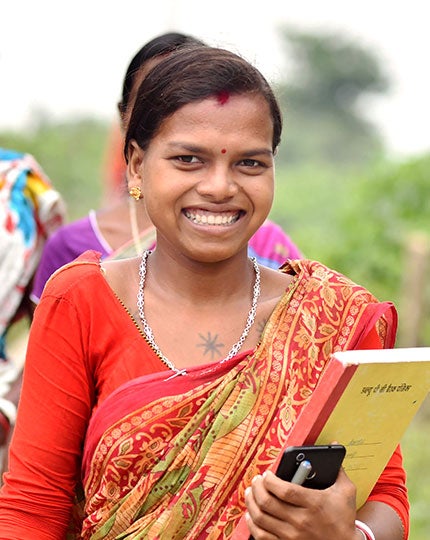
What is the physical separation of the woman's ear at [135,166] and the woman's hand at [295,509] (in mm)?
854

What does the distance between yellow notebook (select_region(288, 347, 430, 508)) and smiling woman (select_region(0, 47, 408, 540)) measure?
0.16m

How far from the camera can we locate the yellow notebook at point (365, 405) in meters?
2.48

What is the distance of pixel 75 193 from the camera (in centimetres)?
2052

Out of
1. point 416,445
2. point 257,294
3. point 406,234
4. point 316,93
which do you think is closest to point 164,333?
point 257,294

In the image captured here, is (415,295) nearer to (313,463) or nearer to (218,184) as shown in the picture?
(218,184)

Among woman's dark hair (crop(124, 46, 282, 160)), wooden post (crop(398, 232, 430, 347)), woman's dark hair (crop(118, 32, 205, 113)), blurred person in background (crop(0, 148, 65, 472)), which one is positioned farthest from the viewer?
wooden post (crop(398, 232, 430, 347))

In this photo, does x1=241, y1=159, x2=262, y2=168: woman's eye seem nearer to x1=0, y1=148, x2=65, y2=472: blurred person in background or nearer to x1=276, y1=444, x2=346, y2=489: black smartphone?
x1=276, y1=444, x2=346, y2=489: black smartphone

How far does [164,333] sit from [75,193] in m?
17.7

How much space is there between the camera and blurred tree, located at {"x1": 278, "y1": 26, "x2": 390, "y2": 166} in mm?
27953

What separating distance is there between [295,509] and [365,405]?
26 cm

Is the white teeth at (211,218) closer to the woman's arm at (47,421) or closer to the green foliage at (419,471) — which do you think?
the woman's arm at (47,421)

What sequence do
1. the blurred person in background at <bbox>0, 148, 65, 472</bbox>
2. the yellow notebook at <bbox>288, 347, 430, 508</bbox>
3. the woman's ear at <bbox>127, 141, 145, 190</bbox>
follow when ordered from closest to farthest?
1. the yellow notebook at <bbox>288, 347, 430, 508</bbox>
2. the woman's ear at <bbox>127, 141, 145, 190</bbox>
3. the blurred person in background at <bbox>0, 148, 65, 472</bbox>

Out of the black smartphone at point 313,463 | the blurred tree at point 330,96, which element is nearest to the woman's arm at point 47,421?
the black smartphone at point 313,463

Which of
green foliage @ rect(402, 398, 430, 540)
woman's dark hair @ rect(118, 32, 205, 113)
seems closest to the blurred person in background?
woman's dark hair @ rect(118, 32, 205, 113)
